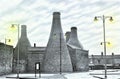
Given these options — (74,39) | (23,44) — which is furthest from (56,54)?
(74,39)

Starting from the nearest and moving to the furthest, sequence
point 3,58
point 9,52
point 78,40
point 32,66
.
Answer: point 3,58
point 9,52
point 32,66
point 78,40

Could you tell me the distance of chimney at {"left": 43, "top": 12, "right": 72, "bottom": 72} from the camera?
69.9m

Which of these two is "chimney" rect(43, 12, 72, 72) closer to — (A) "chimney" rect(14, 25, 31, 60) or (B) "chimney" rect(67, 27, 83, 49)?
(A) "chimney" rect(14, 25, 31, 60)

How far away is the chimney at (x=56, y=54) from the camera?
69875mm

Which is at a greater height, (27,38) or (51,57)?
(27,38)

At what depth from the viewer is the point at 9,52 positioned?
2247 inches

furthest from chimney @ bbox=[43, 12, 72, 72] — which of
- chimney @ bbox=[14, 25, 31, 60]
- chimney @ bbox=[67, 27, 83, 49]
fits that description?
chimney @ bbox=[67, 27, 83, 49]

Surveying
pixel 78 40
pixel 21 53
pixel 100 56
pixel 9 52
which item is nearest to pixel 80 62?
pixel 78 40

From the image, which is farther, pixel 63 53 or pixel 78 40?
pixel 78 40

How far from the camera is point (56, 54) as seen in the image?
7038cm

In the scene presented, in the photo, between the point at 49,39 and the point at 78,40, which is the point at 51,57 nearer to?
the point at 49,39

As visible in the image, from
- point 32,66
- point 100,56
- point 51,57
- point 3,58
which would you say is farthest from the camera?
point 100,56

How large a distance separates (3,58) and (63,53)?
21.5 metres

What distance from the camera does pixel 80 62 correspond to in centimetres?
8269
